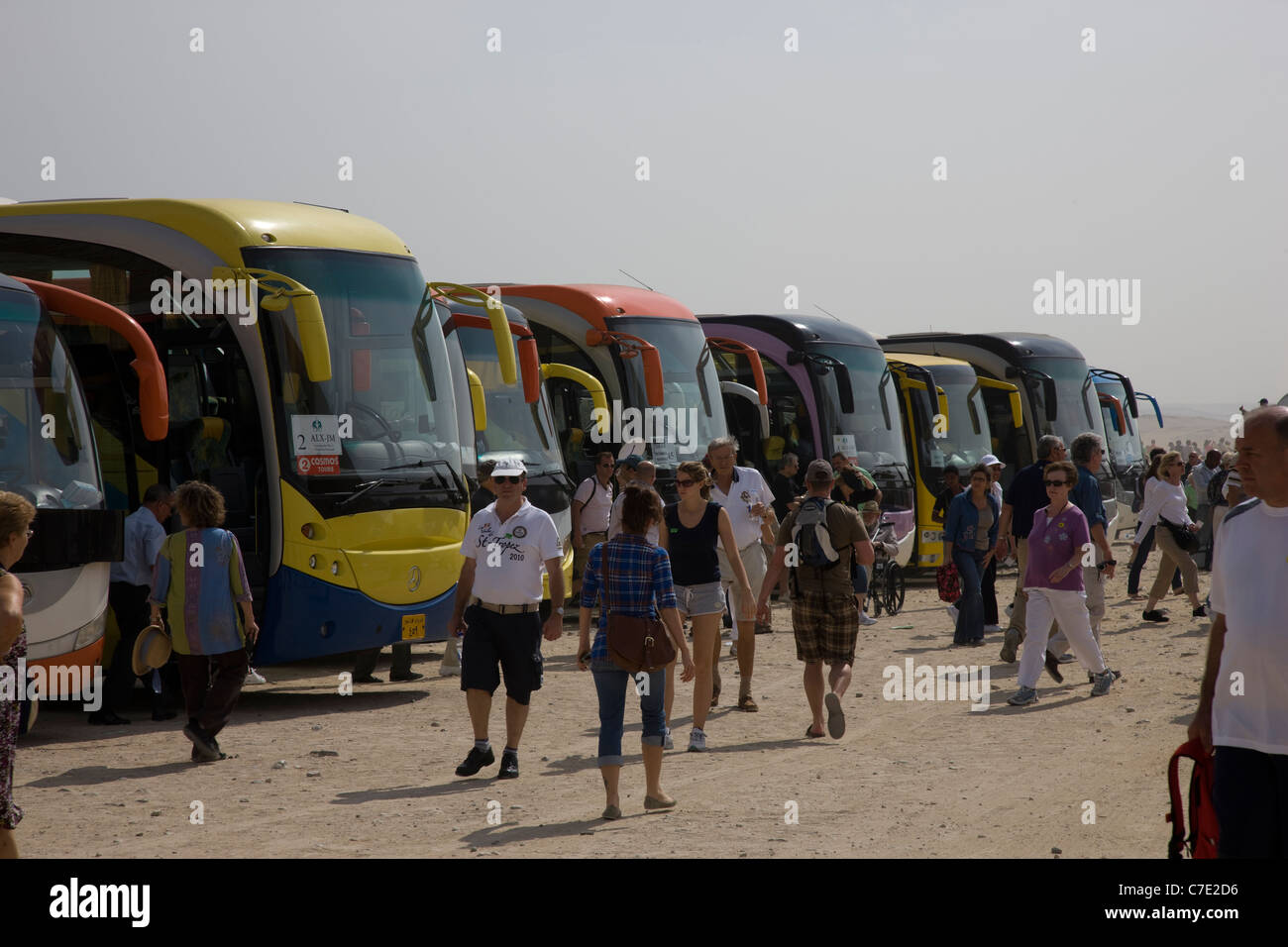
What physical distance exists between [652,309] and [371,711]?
29.0ft

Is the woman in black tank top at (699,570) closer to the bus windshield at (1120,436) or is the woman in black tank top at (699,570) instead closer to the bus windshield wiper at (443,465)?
the bus windshield wiper at (443,465)

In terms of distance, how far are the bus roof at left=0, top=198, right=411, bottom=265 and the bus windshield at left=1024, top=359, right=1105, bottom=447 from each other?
17.6 meters

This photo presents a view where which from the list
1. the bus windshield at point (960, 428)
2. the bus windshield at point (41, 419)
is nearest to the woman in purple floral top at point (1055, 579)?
the bus windshield at point (41, 419)

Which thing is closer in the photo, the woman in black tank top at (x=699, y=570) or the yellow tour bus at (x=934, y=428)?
the woman in black tank top at (x=699, y=570)

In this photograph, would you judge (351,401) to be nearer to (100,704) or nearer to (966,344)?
(100,704)

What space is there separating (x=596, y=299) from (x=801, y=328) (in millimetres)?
4575

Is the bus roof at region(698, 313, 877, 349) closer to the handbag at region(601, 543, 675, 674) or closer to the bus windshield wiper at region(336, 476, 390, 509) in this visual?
the bus windshield wiper at region(336, 476, 390, 509)

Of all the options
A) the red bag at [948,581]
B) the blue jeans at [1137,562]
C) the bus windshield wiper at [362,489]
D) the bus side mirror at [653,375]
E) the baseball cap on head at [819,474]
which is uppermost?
the bus side mirror at [653,375]

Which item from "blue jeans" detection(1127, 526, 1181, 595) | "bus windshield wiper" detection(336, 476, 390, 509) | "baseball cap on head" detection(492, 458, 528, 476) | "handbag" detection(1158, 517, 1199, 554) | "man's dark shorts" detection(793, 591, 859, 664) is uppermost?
"baseball cap on head" detection(492, 458, 528, 476)

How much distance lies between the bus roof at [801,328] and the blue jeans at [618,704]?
1496 centimetres

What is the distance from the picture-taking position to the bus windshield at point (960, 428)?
83.1ft

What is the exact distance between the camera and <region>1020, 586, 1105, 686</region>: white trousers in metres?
12.1

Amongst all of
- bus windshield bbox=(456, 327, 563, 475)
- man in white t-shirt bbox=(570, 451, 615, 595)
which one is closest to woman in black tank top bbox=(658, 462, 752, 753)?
bus windshield bbox=(456, 327, 563, 475)

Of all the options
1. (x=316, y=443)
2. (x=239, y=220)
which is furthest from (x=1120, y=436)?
(x=239, y=220)
